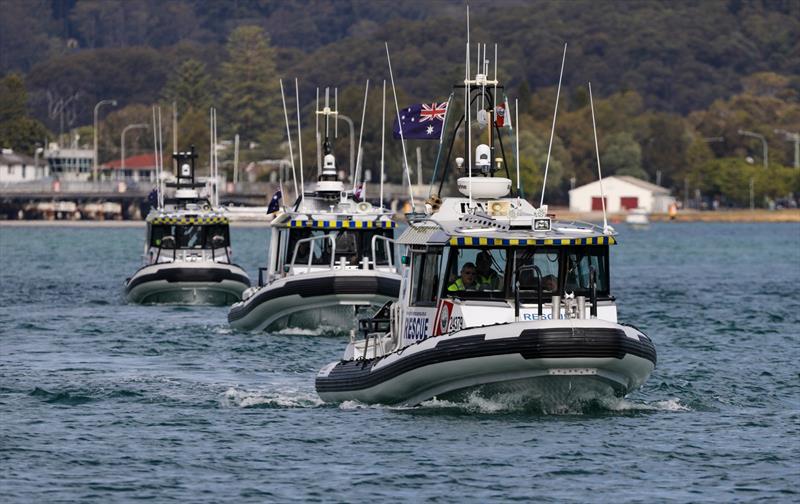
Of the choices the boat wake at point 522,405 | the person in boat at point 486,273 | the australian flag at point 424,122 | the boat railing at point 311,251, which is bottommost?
the boat wake at point 522,405

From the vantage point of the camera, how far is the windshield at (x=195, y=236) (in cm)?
5847

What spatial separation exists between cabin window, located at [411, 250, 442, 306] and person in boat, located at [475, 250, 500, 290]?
3.07 feet

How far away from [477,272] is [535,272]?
0.95 m

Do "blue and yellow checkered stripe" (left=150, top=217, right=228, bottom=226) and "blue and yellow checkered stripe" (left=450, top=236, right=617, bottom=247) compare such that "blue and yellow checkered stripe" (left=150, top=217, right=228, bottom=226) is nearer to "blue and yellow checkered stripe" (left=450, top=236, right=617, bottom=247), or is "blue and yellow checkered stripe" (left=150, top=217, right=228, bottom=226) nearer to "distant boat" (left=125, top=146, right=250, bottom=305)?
"distant boat" (left=125, top=146, right=250, bottom=305)

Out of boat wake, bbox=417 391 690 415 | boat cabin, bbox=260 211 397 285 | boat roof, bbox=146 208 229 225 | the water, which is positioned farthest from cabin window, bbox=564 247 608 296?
boat roof, bbox=146 208 229 225

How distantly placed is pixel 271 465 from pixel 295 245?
20.8 meters

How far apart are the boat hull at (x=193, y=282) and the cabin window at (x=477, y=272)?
94.8ft

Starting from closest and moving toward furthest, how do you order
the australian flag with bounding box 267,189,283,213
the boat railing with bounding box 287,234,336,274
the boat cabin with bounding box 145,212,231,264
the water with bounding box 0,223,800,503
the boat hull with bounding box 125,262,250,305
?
1. the water with bounding box 0,223,800,503
2. the boat railing with bounding box 287,234,336,274
3. the australian flag with bounding box 267,189,283,213
4. the boat hull with bounding box 125,262,250,305
5. the boat cabin with bounding box 145,212,231,264

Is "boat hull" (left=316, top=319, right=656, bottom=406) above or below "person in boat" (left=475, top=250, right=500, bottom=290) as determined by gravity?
below

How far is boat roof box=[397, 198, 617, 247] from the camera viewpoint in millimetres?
27516

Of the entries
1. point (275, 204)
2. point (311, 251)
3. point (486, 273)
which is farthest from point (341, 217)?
point (486, 273)

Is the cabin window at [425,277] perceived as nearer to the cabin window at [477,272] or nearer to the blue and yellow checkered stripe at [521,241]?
the cabin window at [477,272]

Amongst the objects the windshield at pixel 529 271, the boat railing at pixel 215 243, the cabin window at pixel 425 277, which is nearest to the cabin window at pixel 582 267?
the windshield at pixel 529 271

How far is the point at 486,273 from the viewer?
28.0 meters
